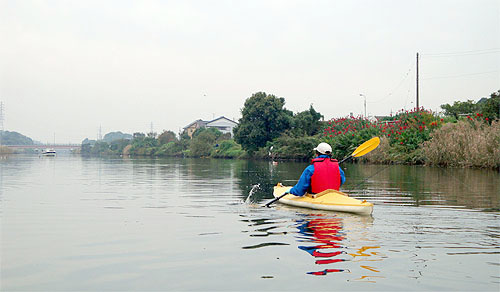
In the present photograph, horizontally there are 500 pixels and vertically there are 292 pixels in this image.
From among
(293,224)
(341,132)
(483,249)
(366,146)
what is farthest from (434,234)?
(341,132)

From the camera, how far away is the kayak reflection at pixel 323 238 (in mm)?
6133

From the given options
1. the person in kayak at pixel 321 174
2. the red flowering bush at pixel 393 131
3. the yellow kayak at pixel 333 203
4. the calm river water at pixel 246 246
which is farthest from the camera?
the red flowering bush at pixel 393 131

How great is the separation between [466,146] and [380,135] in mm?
10063

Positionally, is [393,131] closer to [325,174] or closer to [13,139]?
[325,174]

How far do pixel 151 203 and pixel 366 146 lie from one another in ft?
20.4

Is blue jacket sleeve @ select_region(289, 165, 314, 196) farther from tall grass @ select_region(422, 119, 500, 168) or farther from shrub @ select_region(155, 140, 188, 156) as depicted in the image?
shrub @ select_region(155, 140, 188, 156)

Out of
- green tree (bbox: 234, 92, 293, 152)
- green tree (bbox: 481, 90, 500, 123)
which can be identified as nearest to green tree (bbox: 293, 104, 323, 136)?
green tree (bbox: 234, 92, 293, 152)

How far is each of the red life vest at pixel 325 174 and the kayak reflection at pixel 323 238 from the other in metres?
0.98

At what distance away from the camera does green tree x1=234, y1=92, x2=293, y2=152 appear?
5822cm

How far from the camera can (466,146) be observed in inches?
1107

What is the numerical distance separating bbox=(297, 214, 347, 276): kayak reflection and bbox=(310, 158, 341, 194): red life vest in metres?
0.98

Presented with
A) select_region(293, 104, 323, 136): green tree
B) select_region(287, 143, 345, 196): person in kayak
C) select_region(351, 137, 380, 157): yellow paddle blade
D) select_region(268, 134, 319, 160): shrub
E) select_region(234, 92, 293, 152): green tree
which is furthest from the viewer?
select_region(234, 92, 293, 152): green tree

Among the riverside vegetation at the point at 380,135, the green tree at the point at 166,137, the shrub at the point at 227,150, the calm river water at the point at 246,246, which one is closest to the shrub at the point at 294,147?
the riverside vegetation at the point at 380,135

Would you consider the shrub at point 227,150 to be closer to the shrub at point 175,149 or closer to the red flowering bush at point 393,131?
the shrub at point 175,149
